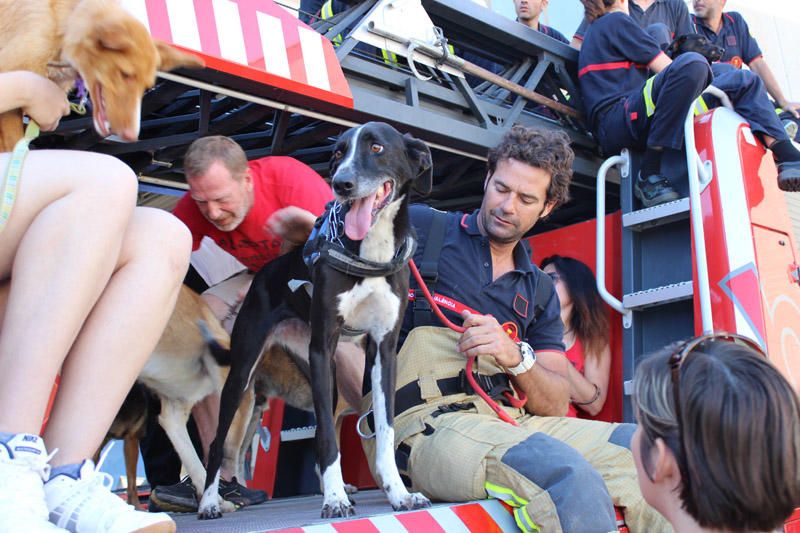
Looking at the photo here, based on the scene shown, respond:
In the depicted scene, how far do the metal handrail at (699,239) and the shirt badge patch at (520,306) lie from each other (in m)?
0.81

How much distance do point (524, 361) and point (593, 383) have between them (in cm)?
109

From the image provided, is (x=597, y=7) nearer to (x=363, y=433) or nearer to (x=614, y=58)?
(x=614, y=58)

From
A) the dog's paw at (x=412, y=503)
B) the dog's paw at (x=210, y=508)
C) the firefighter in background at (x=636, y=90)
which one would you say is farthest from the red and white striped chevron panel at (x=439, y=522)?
the firefighter in background at (x=636, y=90)

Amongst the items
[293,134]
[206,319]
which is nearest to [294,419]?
[206,319]

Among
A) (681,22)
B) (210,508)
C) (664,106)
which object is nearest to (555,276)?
(664,106)

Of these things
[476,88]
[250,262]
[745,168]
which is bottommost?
[250,262]

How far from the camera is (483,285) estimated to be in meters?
2.93

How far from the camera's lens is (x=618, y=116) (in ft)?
12.6

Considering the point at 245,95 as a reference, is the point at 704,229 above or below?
below

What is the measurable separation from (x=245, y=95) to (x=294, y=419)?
1925 mm

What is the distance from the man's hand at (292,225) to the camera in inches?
118

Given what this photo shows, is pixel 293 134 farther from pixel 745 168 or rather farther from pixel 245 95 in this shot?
pixel 745 168

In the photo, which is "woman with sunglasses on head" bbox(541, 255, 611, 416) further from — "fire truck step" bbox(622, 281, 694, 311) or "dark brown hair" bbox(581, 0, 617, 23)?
"dark brown hair" bbox(581, 0, 617, 23)

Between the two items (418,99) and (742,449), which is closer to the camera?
(742,449)
